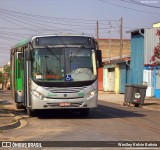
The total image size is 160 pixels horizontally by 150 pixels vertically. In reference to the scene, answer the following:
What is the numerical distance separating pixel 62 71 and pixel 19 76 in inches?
163

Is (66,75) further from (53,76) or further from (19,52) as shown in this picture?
(19,52)

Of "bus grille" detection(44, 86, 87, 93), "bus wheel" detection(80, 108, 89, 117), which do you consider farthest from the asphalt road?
"bus grille" detection(44, 86, 87, 93)

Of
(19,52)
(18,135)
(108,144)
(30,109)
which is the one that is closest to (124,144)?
(108,144)

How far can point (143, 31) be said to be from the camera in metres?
44.5

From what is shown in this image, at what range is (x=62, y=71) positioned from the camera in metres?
19.3

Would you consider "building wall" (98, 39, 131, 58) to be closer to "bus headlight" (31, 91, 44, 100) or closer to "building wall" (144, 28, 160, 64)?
"building wall" (144, 28, 160, 64)

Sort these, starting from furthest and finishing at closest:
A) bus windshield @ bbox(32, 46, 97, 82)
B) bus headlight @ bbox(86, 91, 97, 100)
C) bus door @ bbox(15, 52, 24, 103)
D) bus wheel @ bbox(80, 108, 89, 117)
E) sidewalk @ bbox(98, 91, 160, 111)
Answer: sidewalk @ bbox(98, 91, 160, 111), bus door @ bbox(15, 52, 24, 103), bus wheel @ bbox(80, 108, 89, 117), bus headlight @ bbox(86, 91, 97, 100), bus windshield @ bbox(32, 46, 97, 82)

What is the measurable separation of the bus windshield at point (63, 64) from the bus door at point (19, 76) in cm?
268

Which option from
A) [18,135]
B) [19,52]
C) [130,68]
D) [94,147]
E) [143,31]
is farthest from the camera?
[130,68]

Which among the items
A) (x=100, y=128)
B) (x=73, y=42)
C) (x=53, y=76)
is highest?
(x=73, y=42)

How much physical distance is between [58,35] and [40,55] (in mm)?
1191

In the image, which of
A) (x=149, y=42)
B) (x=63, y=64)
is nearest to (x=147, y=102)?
(x=149, y=42)

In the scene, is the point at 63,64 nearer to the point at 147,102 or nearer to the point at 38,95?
the point at 38,95

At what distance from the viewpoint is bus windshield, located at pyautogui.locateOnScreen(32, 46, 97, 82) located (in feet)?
63.0
